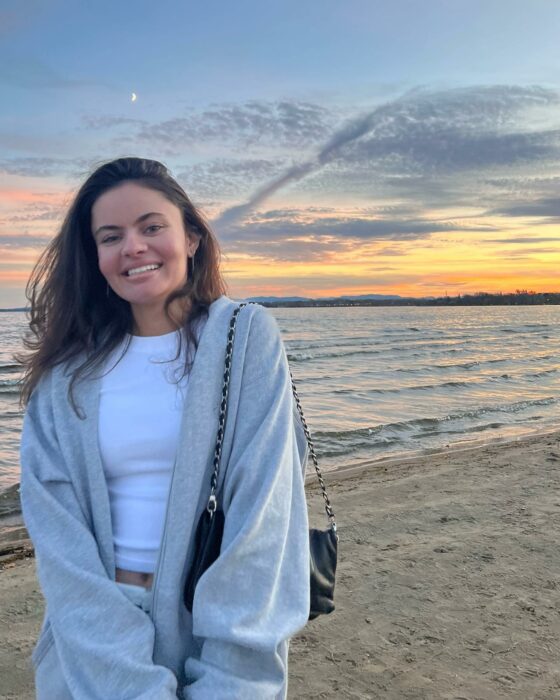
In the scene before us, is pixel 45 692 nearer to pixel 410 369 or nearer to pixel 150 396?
pixel 150 396

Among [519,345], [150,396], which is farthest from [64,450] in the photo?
[519,345]

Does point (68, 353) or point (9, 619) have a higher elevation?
point (68, 353)

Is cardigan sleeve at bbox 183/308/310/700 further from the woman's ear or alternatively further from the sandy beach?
the sandy beach

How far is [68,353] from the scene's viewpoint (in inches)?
81.4

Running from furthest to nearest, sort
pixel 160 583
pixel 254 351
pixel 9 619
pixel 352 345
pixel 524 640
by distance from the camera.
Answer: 1. pixel 352 345
2. pixel 9 619
3. pixel 524 640
4. pixel 254 351
5. pixel 160 583

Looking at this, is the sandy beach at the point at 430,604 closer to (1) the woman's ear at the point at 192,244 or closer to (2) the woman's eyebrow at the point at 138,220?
(1) the woman's ear at the point at 192,244

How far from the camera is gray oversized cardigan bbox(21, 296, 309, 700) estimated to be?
161 cm

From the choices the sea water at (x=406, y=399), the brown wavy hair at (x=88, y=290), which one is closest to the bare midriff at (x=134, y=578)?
the brown wavy hair at (x=88, y=290)

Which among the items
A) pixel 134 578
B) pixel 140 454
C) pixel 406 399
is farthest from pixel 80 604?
pixel 406 399

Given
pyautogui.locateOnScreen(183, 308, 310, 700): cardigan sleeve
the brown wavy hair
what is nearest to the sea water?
the brown wavy hair

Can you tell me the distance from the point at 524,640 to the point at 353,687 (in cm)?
103

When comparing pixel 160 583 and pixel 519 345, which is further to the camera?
pixel 519 345

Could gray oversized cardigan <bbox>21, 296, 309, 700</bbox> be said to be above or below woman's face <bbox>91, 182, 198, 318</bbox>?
below

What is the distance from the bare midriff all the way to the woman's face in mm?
804
